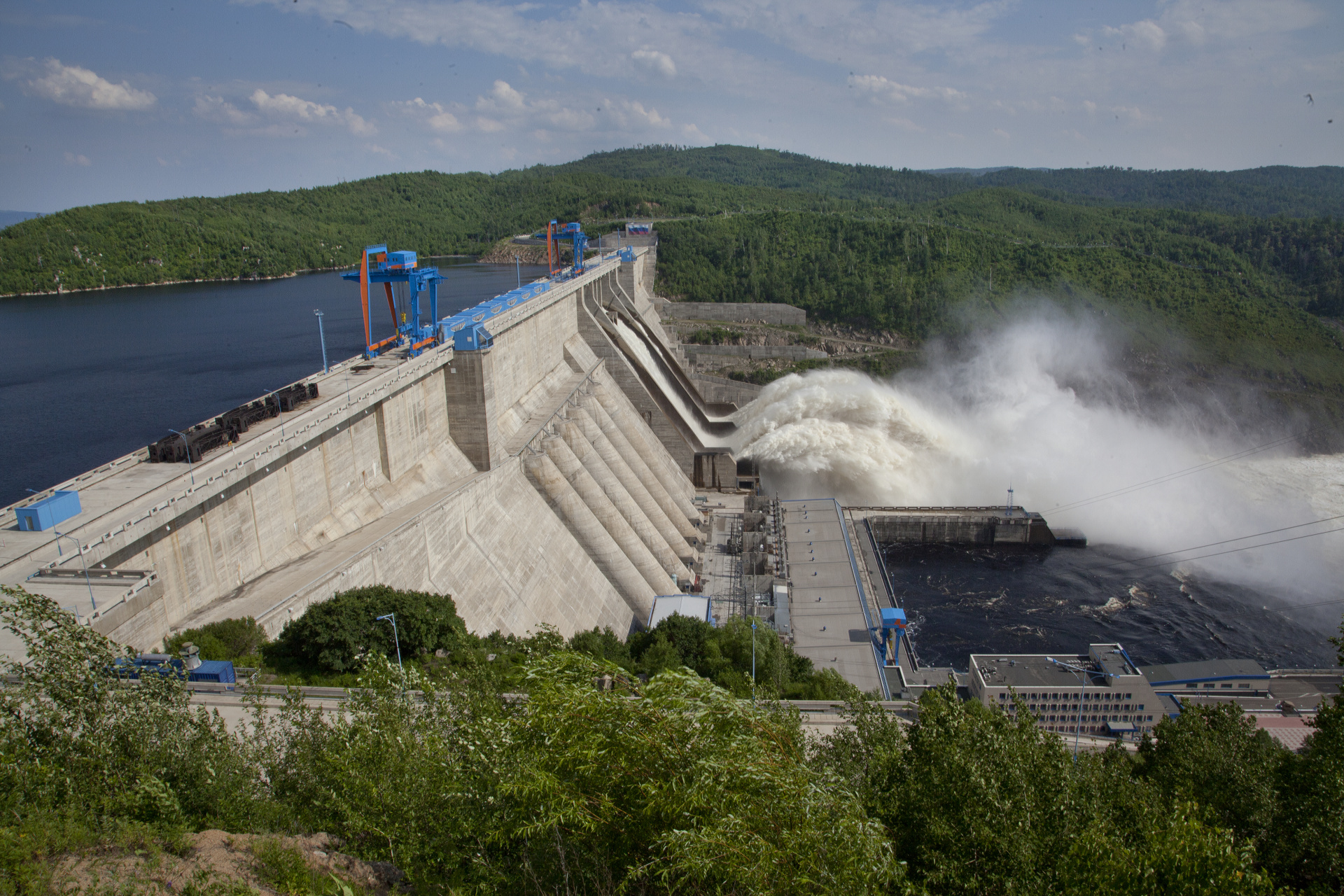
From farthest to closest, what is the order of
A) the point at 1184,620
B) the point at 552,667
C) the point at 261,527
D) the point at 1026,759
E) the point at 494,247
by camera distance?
the point at 494,247
the point at 1184,620
the point at 261,527
the point at 1026,759
the point at 552,667

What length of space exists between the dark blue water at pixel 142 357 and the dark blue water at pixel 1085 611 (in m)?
34.1

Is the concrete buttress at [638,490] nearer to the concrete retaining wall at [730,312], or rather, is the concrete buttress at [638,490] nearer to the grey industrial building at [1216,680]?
the grey industrial building at [1216,680]

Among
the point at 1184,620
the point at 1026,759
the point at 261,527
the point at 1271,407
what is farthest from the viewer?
the point at 1271,407

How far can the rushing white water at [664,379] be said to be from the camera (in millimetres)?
44312

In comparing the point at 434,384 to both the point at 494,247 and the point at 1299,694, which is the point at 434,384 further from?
the point at 494,247

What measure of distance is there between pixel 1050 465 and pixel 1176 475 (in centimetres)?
779

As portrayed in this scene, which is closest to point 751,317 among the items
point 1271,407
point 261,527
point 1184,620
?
point 1271,407

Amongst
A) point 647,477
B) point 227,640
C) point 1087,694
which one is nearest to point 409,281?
point 647,477

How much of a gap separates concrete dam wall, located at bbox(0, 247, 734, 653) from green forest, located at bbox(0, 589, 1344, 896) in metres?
4.27

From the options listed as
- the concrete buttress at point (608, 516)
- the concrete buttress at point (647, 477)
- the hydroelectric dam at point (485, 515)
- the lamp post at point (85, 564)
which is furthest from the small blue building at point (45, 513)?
the concrete buttress at point (647, 477)

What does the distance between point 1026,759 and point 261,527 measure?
52.6ft

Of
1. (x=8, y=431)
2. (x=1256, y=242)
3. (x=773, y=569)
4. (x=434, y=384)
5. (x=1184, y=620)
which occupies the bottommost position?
(x=1184, y=620)

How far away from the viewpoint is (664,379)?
47344 millimetres

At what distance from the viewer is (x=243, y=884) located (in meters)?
6.73
